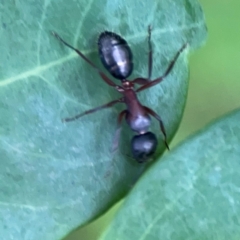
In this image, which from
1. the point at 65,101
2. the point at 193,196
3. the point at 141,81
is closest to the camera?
the point at 193,196

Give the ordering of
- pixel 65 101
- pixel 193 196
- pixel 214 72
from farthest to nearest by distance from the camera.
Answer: pixel 214 72 < pixel 65 101 < pixel 193 196

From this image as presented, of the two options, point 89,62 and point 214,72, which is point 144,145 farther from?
point 214,72

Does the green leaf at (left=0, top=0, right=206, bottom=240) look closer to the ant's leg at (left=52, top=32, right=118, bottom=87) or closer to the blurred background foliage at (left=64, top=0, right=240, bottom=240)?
the ant's leg at (left=52, top=32, right=118, bottom=87)

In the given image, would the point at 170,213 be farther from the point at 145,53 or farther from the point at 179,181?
the point at 145,53

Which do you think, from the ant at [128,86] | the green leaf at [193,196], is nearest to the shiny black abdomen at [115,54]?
the ant at [128,86]

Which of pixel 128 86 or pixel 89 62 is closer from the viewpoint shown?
pixel 89 62

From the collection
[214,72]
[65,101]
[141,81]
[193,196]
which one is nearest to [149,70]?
[141,81]

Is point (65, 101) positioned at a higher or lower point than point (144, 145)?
higher
